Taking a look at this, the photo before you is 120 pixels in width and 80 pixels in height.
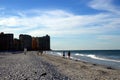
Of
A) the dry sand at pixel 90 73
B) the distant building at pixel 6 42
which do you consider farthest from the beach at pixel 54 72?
the distant building at pixel 6 42

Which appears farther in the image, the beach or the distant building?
the distant building

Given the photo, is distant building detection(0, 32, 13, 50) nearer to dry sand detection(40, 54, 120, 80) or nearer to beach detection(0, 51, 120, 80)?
beach detection(0, 51, 120, 80)

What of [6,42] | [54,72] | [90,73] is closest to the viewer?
[54,72]

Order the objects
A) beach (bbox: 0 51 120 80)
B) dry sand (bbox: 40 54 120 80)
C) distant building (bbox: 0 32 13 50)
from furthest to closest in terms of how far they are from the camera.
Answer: distant building (bbox: 0 32 13 50), dry sand (bbox: 40 54 120 80), beach (bbox: 0 51 120 80)

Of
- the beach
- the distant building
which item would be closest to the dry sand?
the beach

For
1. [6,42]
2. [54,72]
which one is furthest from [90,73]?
[6,42]

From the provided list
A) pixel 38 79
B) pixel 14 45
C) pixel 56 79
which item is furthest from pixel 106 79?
pixel 14 45

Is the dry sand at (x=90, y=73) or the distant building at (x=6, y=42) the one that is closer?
the dry sand at (x=90, y=73)

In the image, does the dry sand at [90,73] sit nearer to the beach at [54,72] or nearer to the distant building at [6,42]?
the beach at [54,72]

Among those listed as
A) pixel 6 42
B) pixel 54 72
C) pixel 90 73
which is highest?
pixel 6 42

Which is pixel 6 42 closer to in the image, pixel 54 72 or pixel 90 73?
pixel 90 73

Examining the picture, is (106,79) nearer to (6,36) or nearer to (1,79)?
(1,79)

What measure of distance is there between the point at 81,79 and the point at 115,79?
3087 millimetres

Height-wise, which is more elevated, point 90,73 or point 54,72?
point 54,72
